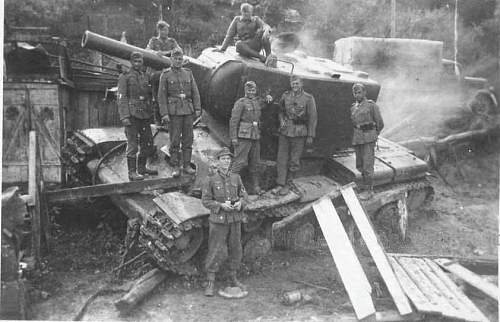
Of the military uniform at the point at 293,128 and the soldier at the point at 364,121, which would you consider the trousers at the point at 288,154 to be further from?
the soldier at the point at 364,121

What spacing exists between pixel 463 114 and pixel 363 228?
9.37 metres

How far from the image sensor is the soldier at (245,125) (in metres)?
7.48

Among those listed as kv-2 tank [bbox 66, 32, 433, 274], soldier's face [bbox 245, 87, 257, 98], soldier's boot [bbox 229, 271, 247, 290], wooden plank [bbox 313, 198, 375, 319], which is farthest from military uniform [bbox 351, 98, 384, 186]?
soldier's boot [bbox 229, 271, 247, 290]

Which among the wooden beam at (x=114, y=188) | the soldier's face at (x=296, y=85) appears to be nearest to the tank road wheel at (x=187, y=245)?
the wooden beam at (x=114, y=188)

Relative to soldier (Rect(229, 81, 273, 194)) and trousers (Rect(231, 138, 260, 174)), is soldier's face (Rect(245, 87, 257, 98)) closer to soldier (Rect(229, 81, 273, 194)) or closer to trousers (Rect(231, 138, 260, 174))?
soldier (Rect(229, 81, 273, 194))

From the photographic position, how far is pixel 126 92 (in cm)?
754

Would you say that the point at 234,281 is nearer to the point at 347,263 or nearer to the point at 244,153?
the point at 347,263

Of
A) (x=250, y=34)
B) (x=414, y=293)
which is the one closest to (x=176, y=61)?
(x=250, y=34)

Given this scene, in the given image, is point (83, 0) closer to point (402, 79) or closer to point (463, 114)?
point (402, 79)

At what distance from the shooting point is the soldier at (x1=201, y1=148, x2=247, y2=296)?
6.59m

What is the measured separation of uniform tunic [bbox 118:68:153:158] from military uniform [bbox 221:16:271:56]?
1.76 m

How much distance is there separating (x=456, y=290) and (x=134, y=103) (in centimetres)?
518

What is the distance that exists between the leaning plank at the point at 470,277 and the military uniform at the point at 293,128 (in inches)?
104

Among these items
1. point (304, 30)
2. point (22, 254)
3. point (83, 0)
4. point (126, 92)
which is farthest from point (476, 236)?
point (83, 0)
